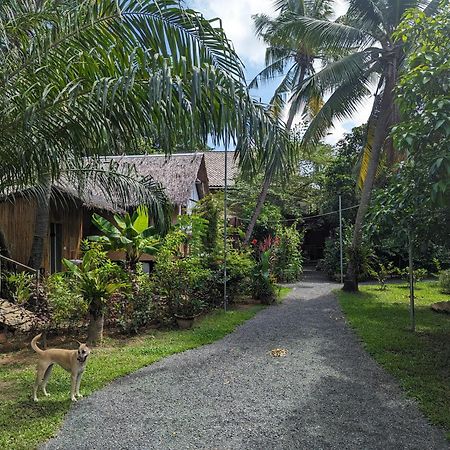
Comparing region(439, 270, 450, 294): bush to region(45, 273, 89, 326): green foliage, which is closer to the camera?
region(45, 273, 89, 326): green foliage

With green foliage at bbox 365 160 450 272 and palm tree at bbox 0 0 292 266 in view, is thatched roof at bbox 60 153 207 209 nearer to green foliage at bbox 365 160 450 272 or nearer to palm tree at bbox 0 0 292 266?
green foliage at bbox 365 160 450 272

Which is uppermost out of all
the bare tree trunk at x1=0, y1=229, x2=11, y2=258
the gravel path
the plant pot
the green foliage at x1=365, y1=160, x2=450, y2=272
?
the green foliage at x1=365, y1=160, x2=450, y2=272

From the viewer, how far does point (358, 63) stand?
496 inches

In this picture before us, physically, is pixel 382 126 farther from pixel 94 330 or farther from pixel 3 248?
pixel 3 248

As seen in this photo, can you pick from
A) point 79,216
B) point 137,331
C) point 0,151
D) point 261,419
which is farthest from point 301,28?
point 261,419

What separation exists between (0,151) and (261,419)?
3729mm

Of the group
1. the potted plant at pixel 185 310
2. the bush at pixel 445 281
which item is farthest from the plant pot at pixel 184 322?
the bush at pixel 445 281

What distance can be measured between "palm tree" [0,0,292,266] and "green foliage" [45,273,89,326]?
3.66 metres

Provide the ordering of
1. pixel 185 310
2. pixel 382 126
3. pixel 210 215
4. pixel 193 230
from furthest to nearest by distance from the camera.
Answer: pixel 210 215 → pixel 382 126 → pixel 193 230 → pixel 185 310

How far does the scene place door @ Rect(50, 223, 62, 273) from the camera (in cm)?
1216

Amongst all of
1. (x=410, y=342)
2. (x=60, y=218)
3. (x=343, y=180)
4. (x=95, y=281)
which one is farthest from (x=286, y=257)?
(x=95, y=281)

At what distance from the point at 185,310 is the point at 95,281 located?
94.5 inches

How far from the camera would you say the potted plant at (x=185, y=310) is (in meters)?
8.82

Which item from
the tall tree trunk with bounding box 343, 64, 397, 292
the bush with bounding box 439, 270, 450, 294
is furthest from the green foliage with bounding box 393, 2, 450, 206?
the bush with bounding box 439, 270, 450, 294
